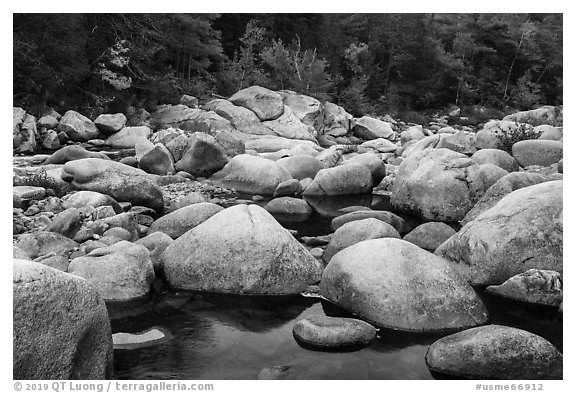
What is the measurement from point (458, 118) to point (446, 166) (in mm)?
25084

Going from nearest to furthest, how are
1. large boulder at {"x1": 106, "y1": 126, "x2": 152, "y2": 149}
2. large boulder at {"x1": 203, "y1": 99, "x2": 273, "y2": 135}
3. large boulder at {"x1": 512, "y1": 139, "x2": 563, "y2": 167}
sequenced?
1. large boulder at {"x1": 512, "y1": 139, "x2": 563, "y2": 167}
2. large boulder at {"x1": 106, "y1": 126, "x2": 152, "y2": 149}
3. large boulder at {"x1": 203, "y1": 99, "x2": 273, "y2": 135}

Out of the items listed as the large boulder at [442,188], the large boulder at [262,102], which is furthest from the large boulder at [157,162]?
the large boulder at [262,102]

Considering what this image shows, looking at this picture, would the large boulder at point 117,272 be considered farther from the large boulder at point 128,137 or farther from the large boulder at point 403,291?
the large boulder at point 128,137

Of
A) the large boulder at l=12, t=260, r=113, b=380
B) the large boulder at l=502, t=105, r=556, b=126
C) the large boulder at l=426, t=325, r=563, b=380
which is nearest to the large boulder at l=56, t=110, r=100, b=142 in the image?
the large boulder at l=502, t=105, r=556, b=126

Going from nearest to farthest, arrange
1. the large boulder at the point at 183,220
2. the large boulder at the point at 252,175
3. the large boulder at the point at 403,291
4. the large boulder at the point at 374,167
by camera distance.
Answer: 1. the large boulder at the point at 403,291
2. the large boulder at the point at 183,220
3. the large boulder at the point at 252,175
4. the large boulder at the point at 374,167

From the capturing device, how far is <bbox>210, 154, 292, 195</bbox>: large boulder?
44.9ft

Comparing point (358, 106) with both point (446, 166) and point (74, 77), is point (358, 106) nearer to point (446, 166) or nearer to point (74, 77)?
point (74, 77)

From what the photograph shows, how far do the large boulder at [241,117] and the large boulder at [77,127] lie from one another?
20.2 ft

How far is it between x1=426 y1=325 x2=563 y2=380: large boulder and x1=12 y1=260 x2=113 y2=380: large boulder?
10.1 ft

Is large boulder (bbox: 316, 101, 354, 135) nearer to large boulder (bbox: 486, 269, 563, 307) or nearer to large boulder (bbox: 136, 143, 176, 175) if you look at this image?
large boulder (bbox: 136, 143, 176, 175)

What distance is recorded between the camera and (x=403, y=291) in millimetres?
6152

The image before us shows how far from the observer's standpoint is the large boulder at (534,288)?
6.75 meters

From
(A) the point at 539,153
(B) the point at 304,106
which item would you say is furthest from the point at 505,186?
(B) the point at 304,106

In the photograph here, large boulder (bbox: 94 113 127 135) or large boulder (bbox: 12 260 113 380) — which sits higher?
large boulder (bbox: 12 260 113 380)
